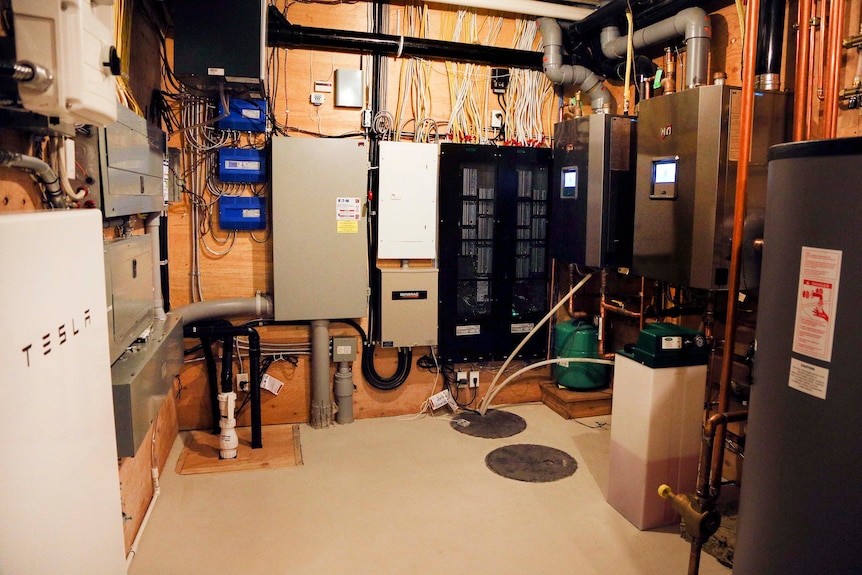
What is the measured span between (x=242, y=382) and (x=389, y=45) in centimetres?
238

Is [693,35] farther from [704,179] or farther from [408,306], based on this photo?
[408,306]

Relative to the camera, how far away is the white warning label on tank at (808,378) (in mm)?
1385

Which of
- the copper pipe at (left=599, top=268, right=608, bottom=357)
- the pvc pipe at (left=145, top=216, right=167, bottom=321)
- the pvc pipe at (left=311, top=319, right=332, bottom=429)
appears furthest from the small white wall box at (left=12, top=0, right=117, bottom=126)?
the copper pipe at (left=599, top=268, right=608, bottom=357)

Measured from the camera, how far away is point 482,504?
286 centimetres

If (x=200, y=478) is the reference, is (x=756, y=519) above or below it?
above

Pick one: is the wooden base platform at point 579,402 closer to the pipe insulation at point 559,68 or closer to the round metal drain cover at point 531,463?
the round metal drain cover at point 531,463

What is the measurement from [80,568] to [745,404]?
2802mm

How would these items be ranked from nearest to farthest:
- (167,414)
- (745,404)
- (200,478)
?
(745,404) → (200,478) → (167,414)

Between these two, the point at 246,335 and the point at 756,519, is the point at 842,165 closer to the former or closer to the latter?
the point at 756,519

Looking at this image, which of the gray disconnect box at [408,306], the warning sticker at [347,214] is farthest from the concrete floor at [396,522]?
the warning sticker at [347,214]

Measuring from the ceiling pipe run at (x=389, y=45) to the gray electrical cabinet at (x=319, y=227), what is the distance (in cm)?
64

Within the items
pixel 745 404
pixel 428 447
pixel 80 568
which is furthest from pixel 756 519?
pixel 428 447

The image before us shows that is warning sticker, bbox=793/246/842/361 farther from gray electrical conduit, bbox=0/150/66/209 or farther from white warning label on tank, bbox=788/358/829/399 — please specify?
gray electrical conduit, bbox=0/150/66/209

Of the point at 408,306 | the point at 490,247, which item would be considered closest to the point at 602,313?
the point at 490,247
